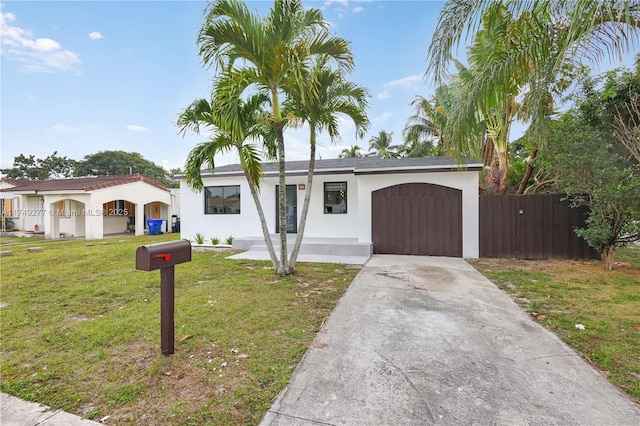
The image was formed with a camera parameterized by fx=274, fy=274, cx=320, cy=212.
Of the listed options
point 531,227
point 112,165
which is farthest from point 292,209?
point 112,165

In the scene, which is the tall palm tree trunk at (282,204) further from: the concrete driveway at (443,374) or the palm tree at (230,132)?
the concrete driveway at (443,374)

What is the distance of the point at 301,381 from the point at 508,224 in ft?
27.1

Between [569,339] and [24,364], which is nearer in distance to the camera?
[24,364]

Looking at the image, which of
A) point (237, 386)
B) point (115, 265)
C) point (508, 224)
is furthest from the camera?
point (508, 224)

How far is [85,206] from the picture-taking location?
15.0m

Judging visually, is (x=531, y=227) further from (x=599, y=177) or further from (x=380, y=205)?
(x=380, y=205)

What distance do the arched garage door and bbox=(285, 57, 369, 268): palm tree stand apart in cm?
328

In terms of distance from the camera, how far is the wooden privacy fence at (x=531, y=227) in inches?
308

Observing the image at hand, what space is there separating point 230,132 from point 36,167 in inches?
1828

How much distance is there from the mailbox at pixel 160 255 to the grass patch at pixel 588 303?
4.30 metres

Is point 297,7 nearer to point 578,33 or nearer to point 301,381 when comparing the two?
point 578,33

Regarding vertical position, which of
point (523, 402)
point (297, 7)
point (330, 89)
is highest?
point (297, 7)

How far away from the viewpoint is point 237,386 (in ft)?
7.73

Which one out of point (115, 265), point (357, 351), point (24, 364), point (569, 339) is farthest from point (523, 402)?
point (115, 265)
